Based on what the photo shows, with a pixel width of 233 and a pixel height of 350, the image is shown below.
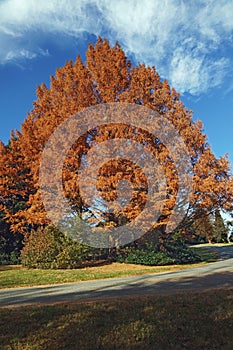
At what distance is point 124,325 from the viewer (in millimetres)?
4758

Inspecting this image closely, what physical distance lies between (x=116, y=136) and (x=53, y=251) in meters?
7.45

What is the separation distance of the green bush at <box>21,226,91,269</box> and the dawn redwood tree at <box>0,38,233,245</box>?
99 centimetres

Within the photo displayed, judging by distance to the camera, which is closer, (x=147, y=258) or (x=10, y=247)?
(x=147, y=258)

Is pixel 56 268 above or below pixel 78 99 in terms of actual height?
below

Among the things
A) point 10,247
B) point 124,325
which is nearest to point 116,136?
point 124,325

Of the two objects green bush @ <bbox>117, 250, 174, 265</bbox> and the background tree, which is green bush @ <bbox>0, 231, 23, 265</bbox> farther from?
the background tree

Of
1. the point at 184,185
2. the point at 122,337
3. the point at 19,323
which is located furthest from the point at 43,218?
the point at 122,337

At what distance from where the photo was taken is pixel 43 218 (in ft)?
55.9

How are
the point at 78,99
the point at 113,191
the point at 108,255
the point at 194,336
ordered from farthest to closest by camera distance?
the point at 108,255 → the point at 78,99 → the point at 113,191 → the point at 194,336

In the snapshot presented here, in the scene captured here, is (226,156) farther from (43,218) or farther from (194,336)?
(194,336)

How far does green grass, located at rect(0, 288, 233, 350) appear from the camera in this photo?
4.03m

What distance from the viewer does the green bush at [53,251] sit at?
54.4 ft

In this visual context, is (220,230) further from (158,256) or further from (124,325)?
(124,325)

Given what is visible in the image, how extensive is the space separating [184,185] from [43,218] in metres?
7.98
